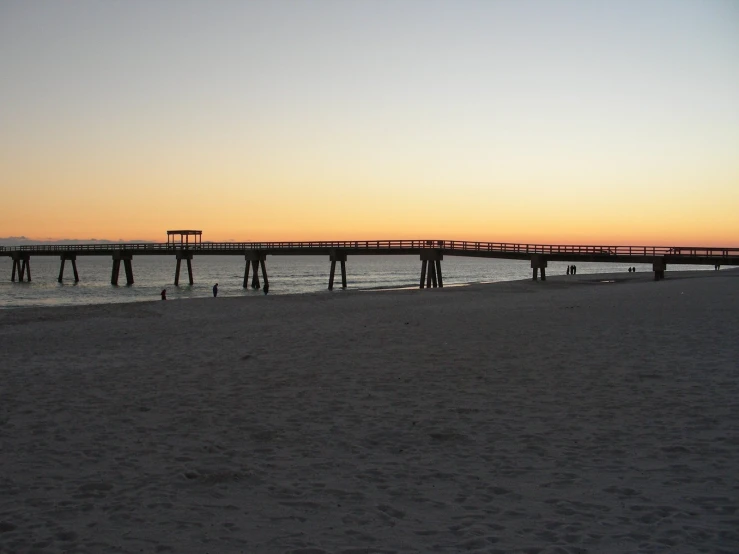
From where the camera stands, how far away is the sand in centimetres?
508

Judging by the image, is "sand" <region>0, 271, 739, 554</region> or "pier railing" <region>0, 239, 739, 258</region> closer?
"sand" <region>0, 271, 739, 554</region>

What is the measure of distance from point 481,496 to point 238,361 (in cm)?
811

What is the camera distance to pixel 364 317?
66.7ft

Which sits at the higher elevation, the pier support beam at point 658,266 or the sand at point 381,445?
the pier support beam at point 658,266

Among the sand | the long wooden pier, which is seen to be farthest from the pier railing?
the sand

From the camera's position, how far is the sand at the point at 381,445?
5.08m

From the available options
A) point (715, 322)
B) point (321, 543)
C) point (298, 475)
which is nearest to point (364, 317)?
point (715, 322)

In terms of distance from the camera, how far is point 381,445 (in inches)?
288

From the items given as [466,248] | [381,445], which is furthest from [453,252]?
[381,445]

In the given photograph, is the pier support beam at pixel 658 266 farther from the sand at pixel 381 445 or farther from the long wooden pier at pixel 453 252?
the sand at pixel 381 445

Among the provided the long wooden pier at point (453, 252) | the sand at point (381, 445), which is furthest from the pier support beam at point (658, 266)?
the sand at point (381, 445)

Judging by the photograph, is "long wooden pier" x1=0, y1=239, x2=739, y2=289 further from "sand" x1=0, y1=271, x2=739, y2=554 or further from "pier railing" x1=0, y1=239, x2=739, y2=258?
"sand" x1=0, y1=271, x2=739, y2=554

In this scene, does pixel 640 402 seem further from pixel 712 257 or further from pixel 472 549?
pixel 712 257

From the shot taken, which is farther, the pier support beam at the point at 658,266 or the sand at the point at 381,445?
the pier support beam at the point at 658,266
